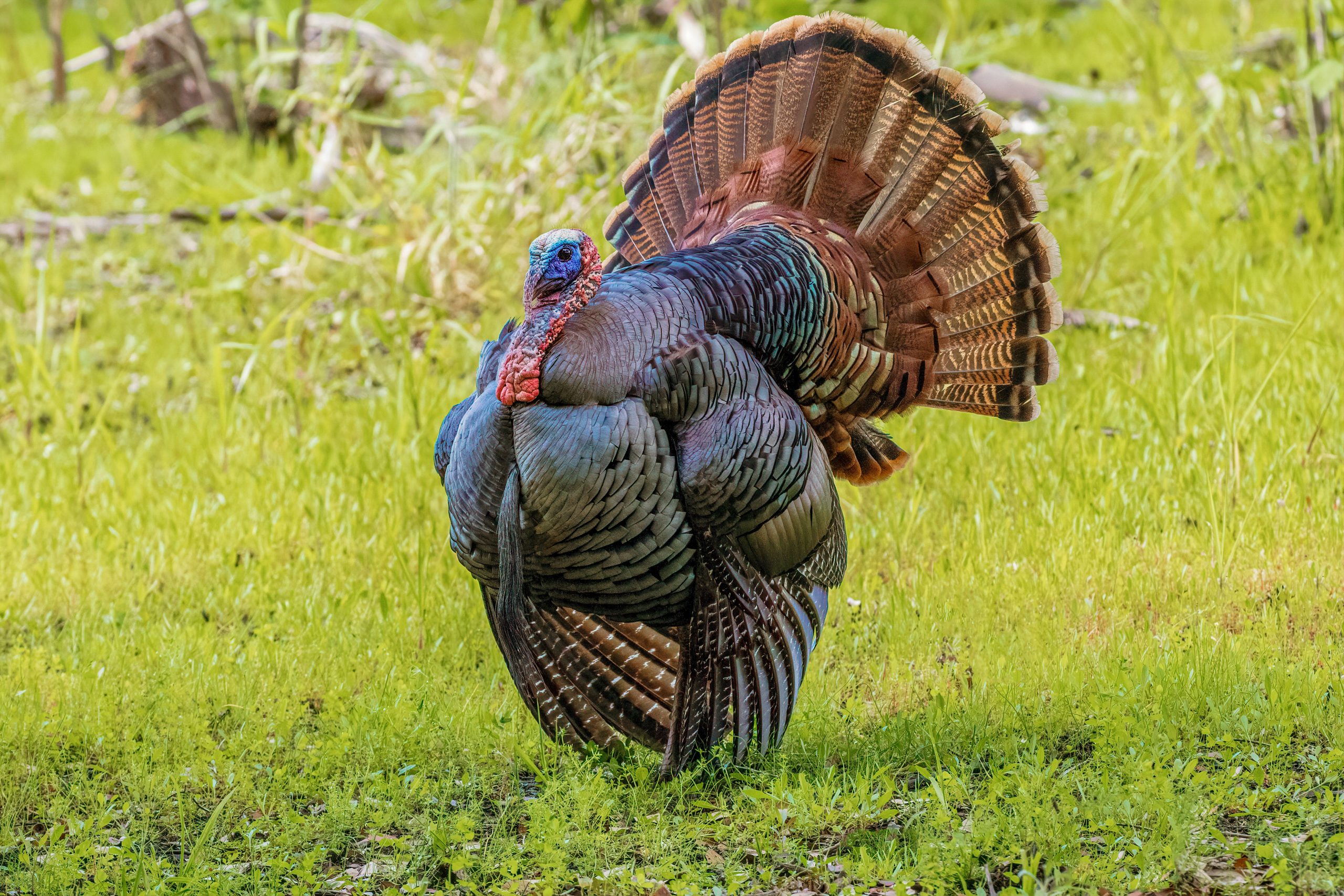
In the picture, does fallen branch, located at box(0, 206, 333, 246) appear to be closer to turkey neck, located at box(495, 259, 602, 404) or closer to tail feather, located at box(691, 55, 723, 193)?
tail feather, located at box(691, 55, 723, 193)

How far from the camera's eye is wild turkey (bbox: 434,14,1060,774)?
325cm

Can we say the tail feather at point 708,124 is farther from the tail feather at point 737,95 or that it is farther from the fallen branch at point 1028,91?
the fallen branch at point 1028,91

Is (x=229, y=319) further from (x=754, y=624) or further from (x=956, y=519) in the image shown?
(x=754, y=624)

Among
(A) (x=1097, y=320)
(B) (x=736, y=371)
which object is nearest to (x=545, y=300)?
(B) (x=736, y=371)

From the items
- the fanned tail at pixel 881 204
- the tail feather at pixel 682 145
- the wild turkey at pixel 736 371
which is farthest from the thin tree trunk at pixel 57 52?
the fanned tail at pixel 881 204

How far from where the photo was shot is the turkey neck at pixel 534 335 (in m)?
3.19

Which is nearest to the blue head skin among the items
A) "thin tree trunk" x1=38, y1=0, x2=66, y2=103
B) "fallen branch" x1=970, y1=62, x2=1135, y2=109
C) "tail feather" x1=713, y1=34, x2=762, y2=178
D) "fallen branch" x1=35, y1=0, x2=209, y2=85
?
"tail feather" x1=713, y1=34, x2=762, y2=178

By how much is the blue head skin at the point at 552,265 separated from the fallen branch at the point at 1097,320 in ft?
12.4

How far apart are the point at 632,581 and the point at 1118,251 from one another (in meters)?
4.95

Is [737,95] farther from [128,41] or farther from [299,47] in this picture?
[128,41]

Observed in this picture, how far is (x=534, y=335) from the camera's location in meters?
3.22

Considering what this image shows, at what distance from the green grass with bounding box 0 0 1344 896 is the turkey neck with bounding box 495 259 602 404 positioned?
1066mm

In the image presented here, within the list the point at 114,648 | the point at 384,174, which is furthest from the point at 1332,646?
the point at 384,174

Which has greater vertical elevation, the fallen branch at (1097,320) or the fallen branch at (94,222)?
the fallen branch at (94,222)
